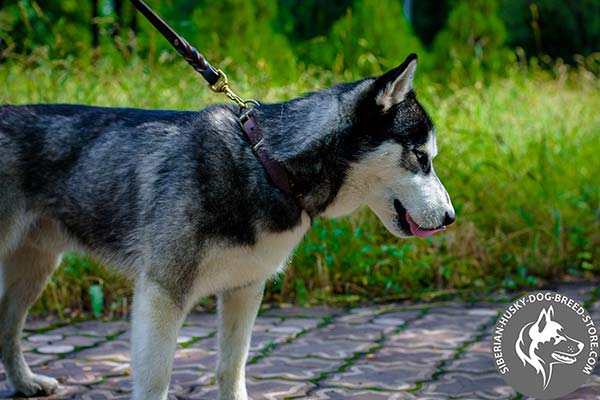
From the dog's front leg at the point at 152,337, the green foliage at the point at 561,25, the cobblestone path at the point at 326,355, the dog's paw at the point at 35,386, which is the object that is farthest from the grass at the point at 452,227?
the green foliage at the point at 561,25

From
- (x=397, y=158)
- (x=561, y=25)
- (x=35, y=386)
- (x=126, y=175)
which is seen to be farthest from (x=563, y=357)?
(x=561, y=25)

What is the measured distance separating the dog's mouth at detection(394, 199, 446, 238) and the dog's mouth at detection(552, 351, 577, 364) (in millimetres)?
1149

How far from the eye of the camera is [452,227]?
641 cm

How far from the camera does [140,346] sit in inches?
131

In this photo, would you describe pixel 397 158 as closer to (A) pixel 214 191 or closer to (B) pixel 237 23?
(A) pixel 214 191

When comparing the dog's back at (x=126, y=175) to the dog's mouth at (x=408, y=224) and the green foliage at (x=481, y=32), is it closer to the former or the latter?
the dog's mouth at (x=408, y=224)

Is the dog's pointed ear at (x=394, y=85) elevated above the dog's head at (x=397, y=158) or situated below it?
above

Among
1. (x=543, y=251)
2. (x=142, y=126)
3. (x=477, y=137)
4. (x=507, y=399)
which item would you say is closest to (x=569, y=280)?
(x=543, y=251)

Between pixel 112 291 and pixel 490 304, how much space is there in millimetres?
2586

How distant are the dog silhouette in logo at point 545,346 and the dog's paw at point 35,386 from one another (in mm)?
2286

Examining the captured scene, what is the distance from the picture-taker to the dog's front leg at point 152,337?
3.31 metres

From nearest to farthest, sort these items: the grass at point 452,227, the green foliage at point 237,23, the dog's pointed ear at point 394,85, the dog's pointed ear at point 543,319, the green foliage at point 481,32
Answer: the dog's pointed ear at point 394,85 → the dog's pointed ear at point 543,319 → the grass at point 452,227 → the green foliage at point 237,23 → the green foliage at point 481,32

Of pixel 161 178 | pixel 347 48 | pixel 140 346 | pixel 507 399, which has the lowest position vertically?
pixel 507 399

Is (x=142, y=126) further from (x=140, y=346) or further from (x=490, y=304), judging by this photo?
(x=490, y=304)
